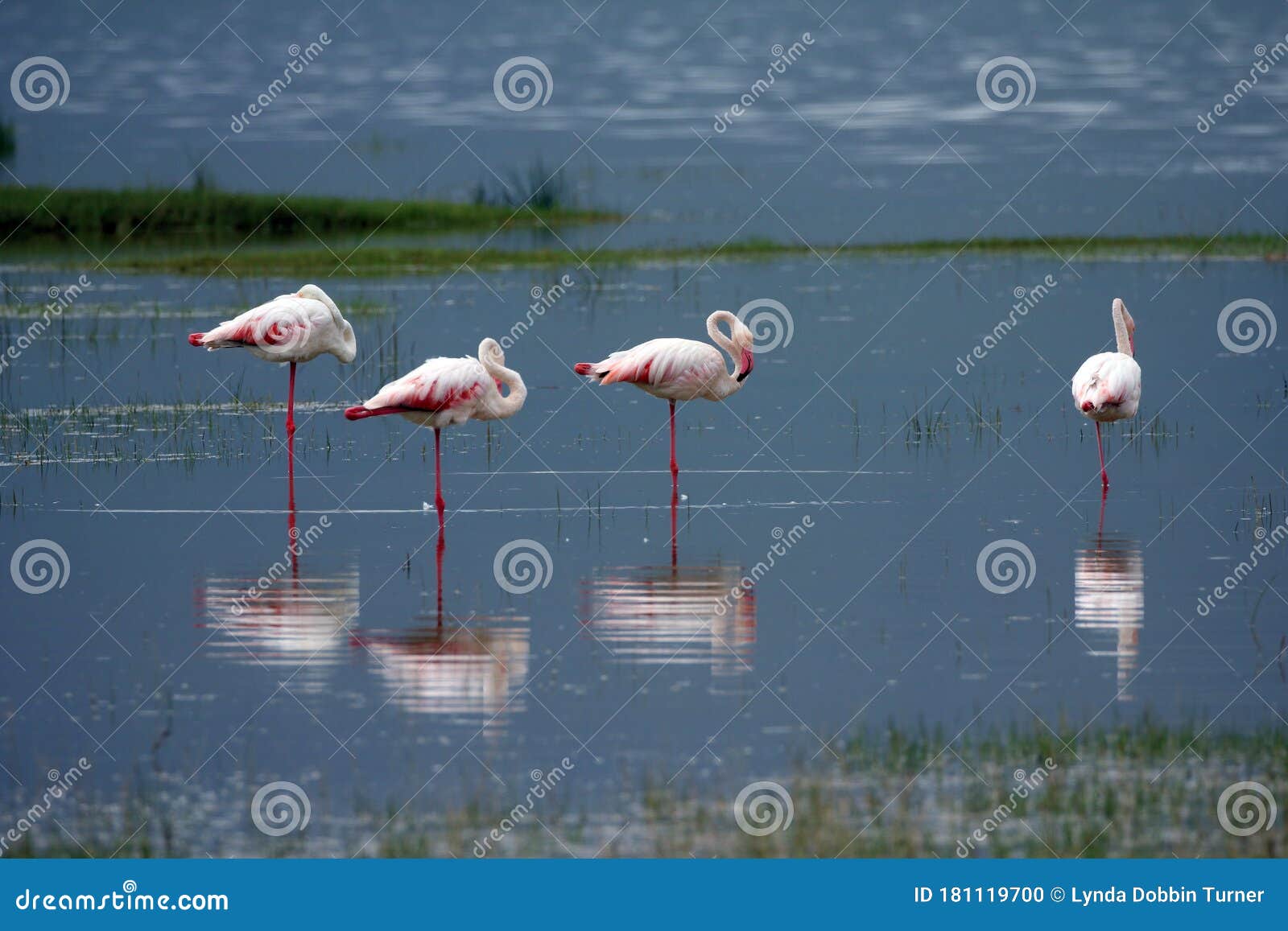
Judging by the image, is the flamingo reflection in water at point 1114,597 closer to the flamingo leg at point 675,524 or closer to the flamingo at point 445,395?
the flamingo leg at point 675,524

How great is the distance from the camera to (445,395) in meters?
13.4

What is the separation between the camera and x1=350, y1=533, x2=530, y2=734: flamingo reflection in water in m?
8.77

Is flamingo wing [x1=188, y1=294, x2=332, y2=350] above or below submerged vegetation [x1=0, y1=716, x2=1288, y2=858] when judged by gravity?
above

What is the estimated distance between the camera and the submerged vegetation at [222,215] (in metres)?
37.4

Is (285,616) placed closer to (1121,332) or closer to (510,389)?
(510,389)

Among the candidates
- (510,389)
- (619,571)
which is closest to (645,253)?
(510,389)

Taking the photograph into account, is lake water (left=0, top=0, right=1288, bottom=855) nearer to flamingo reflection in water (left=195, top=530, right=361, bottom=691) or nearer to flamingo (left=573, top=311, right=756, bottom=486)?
flamingo reflection in water (left=195, top=530, right=361, bottom=691)

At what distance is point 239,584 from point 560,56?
69.6 meters

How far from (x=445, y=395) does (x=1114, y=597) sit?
491 centimetres

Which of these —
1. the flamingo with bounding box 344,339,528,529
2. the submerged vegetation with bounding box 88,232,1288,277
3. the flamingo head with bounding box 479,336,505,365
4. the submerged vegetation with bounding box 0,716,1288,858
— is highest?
the submerged vegetation with bounding box 88,232,1288,277

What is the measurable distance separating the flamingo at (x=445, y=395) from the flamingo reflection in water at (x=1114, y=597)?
13.8 ft

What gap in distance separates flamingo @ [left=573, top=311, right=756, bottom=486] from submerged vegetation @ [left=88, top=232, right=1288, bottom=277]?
16.8 m

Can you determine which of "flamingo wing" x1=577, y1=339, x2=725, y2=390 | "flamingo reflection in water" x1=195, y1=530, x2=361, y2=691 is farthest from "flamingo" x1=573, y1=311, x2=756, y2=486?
"flamingo reflection in water" x1=195, y1=530, x2=361, y2=691

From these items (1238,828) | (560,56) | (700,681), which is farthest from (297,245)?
(560,56)
